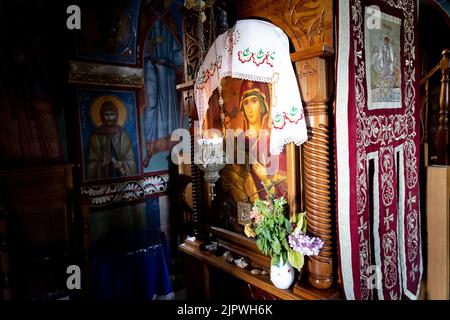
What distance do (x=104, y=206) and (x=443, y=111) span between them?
13.9ft

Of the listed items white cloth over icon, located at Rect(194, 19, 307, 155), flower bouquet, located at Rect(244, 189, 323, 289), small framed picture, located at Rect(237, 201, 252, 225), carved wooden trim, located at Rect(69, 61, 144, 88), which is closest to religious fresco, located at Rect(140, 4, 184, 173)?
carved wooden trim, located at Rect(69, 61, 144, 88)

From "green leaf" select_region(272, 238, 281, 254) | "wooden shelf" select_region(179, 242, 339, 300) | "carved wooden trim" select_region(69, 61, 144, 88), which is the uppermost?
"carved wooden trim" select_region(69, 61, 144, 88)

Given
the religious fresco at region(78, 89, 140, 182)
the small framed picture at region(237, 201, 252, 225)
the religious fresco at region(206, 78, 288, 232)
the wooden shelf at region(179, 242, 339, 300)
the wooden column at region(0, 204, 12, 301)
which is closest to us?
the wooden shelf at region(179, 242, 339, 300)

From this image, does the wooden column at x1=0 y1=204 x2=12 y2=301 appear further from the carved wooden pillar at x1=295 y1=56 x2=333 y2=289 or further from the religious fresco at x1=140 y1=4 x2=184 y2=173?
the carved wooden pillar at x1=295 y1=56 x2=333 y2=289

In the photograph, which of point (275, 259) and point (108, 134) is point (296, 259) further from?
point (108, 134)

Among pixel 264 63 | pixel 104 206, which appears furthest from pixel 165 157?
pixel 264 63

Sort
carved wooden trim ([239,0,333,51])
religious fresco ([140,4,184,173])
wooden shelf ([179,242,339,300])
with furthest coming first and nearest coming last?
religious fresco ([140,4,184,173])
wooden shelf ([179,242,339,300])
carved wooden trim ([239,0,333,51])

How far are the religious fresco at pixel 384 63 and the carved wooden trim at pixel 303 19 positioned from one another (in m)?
0.34

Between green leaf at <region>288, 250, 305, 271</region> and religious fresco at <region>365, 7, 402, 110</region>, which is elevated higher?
religious fresco at <region>365, 7, 402, 110</region>

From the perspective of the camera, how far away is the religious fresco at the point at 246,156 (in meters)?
2.16

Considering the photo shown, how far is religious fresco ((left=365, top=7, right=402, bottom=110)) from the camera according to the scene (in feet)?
6.28

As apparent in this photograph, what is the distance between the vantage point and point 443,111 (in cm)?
288

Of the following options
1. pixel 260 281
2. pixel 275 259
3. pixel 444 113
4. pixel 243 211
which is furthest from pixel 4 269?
pixel 444 113

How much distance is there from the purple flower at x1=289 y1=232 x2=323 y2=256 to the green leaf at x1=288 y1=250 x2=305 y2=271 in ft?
0.18
